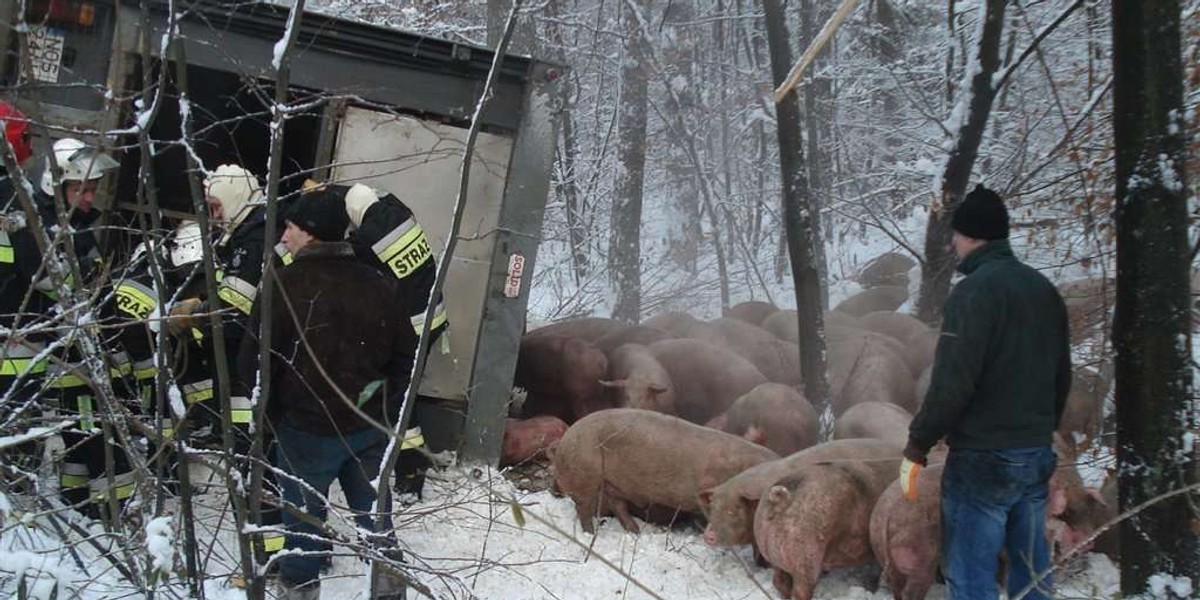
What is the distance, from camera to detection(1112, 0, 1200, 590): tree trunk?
4137 mm

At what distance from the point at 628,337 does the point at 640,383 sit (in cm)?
160

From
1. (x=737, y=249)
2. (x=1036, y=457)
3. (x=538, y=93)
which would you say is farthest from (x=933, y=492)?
(x=737, y=249)

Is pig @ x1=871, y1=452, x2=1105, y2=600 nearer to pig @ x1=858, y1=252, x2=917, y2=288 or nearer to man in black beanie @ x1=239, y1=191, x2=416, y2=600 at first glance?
man in black beanie @ x1=239, y1=191, x2=416, y2=600

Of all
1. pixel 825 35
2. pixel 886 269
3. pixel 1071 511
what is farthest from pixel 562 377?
pixel 886 269

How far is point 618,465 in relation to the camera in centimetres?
645

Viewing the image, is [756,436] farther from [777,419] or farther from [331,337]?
[331,337]

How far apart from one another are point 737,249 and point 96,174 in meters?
20.1

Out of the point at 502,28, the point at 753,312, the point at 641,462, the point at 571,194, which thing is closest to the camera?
the point at 641,462

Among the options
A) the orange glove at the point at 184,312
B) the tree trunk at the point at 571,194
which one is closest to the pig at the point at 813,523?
the orange glove at the point at 184,312

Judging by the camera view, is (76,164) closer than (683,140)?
Yes

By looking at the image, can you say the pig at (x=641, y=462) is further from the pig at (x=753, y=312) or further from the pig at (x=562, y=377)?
the pig at (x=753, y=312)

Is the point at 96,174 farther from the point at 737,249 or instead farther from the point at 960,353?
the point at 737,249

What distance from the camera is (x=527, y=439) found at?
7574 millimetres

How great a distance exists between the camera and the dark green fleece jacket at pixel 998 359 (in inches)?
173
